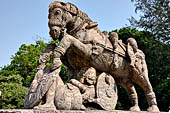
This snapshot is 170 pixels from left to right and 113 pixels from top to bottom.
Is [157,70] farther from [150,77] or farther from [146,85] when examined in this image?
[146,85]

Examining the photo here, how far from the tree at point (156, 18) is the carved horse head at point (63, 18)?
42.1 ft

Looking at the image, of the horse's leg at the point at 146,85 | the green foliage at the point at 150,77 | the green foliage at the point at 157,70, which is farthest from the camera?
the green foliage at the point at 157,70

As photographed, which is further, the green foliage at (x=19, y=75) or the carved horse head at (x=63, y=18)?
the green foliage at (x=19, y=75)

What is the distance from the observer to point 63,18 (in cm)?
540

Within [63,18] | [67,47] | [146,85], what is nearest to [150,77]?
[146,85]

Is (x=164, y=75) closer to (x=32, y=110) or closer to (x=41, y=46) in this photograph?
(x=41, y=46)

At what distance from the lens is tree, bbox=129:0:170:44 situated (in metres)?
17.3

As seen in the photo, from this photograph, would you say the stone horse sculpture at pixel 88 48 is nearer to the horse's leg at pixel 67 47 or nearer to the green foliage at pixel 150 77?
the horse's leg at pixel 67 47

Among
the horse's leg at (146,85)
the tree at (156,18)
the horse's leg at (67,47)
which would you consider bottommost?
the horse's leg at (146,85)

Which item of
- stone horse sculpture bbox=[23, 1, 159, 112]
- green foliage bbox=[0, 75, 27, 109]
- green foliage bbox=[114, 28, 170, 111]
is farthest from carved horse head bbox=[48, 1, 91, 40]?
green foliage bbox=[114, 28, 170, 111]

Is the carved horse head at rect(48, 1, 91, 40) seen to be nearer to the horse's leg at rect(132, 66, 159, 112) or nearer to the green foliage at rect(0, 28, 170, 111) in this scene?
the horse's leg at rect(132, 66, 159, 112)

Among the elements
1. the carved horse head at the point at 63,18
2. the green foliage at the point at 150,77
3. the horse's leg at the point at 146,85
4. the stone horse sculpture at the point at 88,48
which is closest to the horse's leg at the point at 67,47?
the stone horse sculpture at the point at 88,48

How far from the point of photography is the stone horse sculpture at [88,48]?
5297mm

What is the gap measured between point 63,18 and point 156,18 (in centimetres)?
1373
